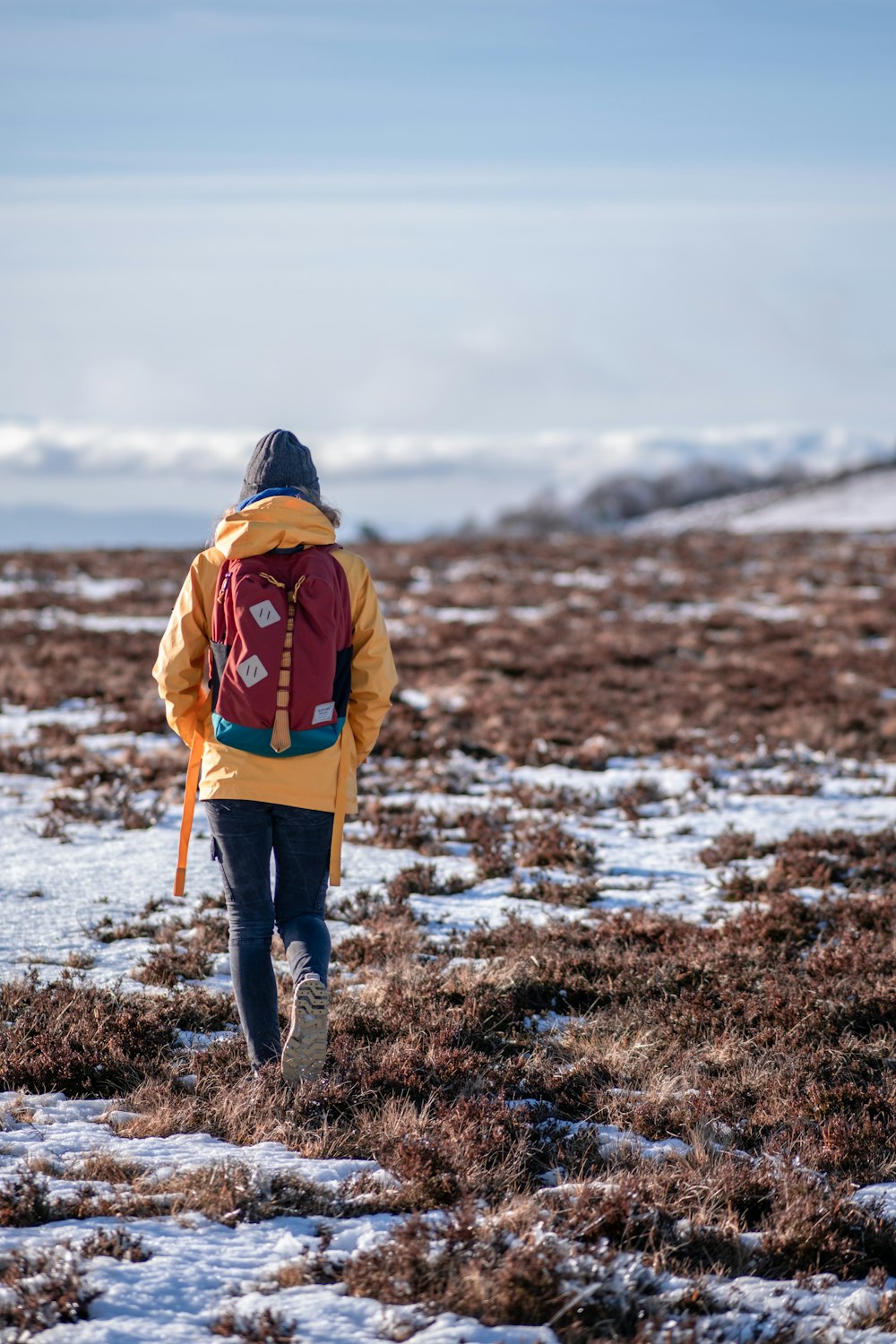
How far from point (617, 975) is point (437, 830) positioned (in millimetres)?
3129

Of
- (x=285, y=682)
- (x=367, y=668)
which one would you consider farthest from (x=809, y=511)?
(x=285, y=682)

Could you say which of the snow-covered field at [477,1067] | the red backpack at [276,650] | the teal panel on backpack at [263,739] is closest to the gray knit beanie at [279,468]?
the red backpack at [276,650]

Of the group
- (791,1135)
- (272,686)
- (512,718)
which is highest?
(272,686)

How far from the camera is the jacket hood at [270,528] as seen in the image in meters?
4.48

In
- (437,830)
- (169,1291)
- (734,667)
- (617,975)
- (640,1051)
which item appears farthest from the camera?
(734,667)

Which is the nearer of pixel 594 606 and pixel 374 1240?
pixel 374 1240

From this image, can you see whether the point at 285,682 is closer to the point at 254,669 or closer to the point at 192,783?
the point at 254,669

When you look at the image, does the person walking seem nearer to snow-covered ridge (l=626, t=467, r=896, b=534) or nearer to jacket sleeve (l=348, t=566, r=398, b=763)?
jacket sleeve (l=348, t=566, r=398, b=763)

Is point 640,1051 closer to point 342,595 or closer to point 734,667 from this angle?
point 342,595

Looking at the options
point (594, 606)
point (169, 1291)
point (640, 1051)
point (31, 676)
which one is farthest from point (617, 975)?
point (594, 606)

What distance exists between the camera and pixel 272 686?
14.8 ft

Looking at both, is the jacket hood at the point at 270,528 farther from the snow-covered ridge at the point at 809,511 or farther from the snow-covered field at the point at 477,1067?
the snow-covered ridge at the point at 809,511

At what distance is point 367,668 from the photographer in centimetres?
495

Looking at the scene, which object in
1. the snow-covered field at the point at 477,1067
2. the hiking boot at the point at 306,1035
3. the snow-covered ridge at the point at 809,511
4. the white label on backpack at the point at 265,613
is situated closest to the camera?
the snow-covered field at the point at 477,1067
